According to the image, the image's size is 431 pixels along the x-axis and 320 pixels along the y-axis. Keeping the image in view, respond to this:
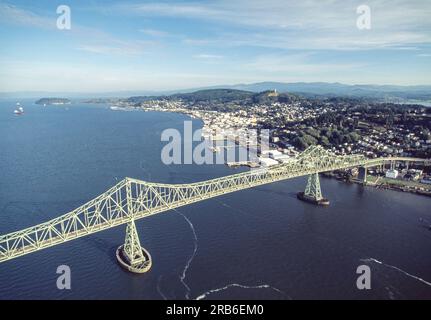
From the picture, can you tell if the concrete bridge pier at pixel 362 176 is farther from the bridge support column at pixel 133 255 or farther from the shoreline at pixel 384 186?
the bridge support column at pixel 133 255

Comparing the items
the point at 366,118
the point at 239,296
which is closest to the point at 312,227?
the point at 239,296

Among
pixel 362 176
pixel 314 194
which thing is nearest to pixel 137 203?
pixel 314 194

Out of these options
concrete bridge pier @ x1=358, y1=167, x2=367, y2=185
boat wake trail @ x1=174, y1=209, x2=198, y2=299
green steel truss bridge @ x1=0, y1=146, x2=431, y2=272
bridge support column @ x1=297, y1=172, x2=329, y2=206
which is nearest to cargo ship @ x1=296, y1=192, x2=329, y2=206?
bridge support column @ x1=297, y1=172, x2=329, y2=206

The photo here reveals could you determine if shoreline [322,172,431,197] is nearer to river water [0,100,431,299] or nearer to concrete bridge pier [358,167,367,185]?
concrete bridge pier [358,167,367,185]

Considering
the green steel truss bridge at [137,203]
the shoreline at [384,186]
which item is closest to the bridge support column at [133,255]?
the green steel truss bridge at [137,203]

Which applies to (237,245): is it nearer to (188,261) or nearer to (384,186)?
(188,261)
